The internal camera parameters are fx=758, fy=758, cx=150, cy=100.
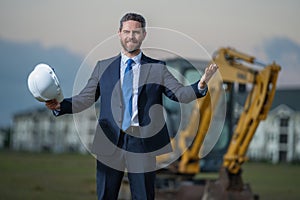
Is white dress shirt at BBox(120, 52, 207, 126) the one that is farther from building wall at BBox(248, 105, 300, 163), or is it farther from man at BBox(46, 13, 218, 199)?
building wall at BBox(248, 105, 300, 163)

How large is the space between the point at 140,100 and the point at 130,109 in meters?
0.08

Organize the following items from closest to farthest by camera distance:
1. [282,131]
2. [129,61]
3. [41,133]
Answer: [129,61]
[282,131]
[41,133]

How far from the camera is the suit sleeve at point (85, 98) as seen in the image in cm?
444

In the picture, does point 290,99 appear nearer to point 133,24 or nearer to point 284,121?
point 284,121

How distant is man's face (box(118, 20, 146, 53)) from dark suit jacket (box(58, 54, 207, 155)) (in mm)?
135

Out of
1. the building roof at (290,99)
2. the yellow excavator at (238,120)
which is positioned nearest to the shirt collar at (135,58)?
the yellow excavator at (238,120)

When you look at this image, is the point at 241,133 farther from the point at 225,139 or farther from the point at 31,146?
the point at 31,146

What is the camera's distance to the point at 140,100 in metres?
4.48

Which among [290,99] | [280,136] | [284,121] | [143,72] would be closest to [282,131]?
[284,121]

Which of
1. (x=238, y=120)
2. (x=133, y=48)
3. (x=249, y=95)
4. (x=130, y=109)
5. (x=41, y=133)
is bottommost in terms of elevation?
(x=41, y=133)

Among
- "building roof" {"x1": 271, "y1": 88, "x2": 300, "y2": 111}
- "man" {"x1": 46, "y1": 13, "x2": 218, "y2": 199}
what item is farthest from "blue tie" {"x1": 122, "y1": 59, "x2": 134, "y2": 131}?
"building roof" {"x1": 271, "y1": 88, "x2": 300, "y2": 111}

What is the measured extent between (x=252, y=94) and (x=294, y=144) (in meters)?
47.8

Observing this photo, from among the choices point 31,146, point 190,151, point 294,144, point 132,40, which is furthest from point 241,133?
point 31,146

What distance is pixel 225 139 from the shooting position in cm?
1572
